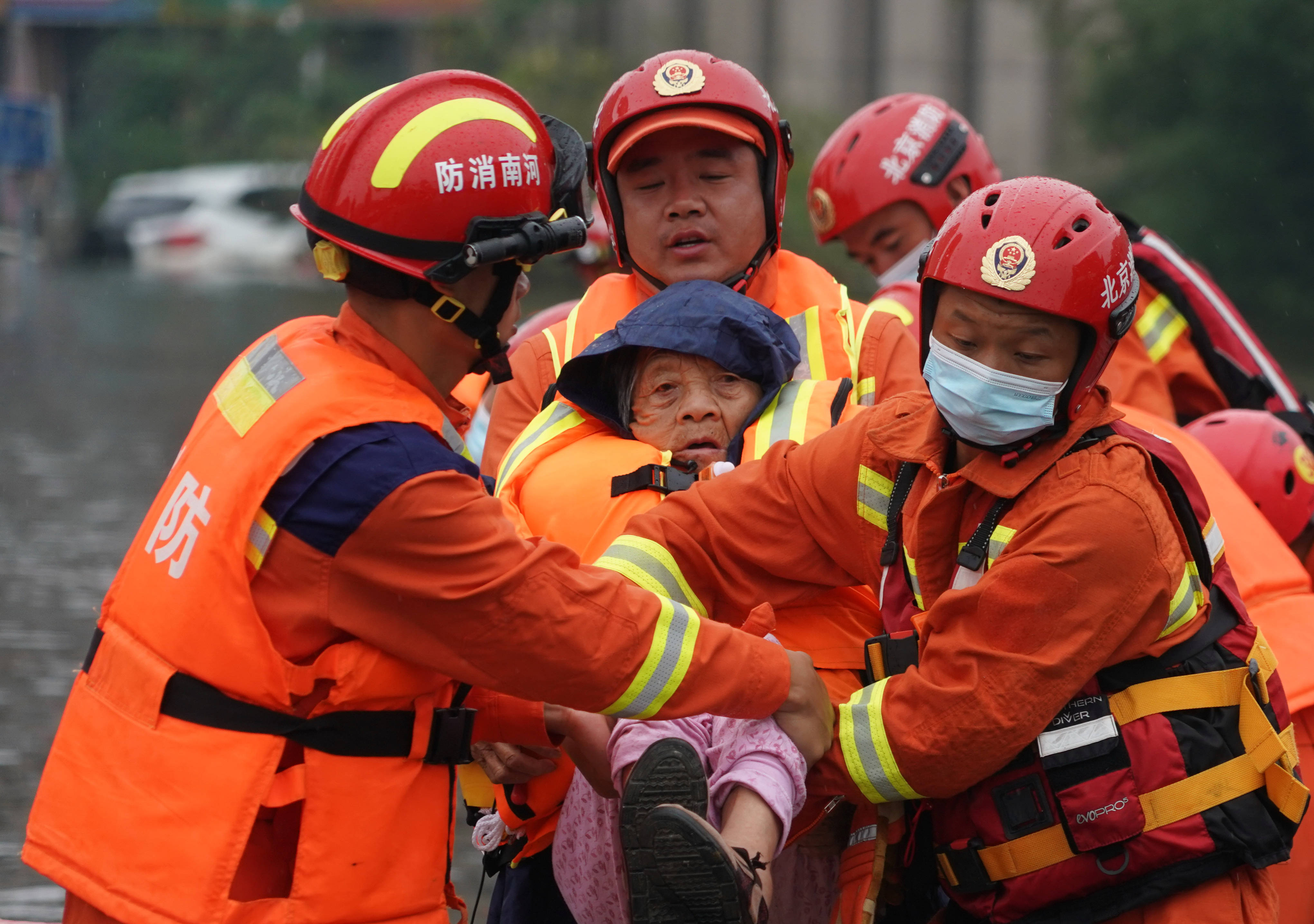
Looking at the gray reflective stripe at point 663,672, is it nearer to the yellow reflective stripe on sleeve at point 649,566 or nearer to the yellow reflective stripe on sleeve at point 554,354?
the yellow reflective stripe on sleeve at point 649,566

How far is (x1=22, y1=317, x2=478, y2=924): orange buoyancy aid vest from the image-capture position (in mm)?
2852

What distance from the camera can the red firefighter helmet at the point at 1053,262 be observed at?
10.4 feet

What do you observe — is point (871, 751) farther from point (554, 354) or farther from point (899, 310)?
point (899, 310)

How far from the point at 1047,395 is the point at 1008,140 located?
29303 mm

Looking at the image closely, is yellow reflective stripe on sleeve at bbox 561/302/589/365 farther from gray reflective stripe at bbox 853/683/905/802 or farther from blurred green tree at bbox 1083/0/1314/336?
blurred green tree at bbox 1083/0/1314/336

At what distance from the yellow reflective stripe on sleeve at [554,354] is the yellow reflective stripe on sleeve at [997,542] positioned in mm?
1517

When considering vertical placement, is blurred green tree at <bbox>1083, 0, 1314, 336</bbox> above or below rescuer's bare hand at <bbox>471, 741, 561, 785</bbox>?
below

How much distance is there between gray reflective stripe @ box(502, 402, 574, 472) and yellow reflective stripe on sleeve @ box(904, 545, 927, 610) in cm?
109

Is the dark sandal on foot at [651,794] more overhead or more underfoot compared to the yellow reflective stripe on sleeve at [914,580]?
more underfoot

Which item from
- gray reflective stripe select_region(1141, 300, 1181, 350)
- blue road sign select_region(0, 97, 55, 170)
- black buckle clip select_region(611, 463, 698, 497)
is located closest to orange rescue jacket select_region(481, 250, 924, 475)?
black buckle clip select_region(611, 463, 698, 497)

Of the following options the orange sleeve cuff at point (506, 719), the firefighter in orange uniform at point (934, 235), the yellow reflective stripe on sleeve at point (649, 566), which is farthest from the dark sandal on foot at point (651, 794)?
the firefighter in orange uniform at point (934, 235)

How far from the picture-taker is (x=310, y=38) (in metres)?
40.3

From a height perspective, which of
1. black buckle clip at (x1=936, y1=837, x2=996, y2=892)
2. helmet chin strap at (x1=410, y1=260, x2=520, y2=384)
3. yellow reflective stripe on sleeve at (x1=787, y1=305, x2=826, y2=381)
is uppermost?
helmet chin strap at (x1=410, y1=260, x2=520, y2=384)

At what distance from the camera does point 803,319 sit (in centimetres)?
427
